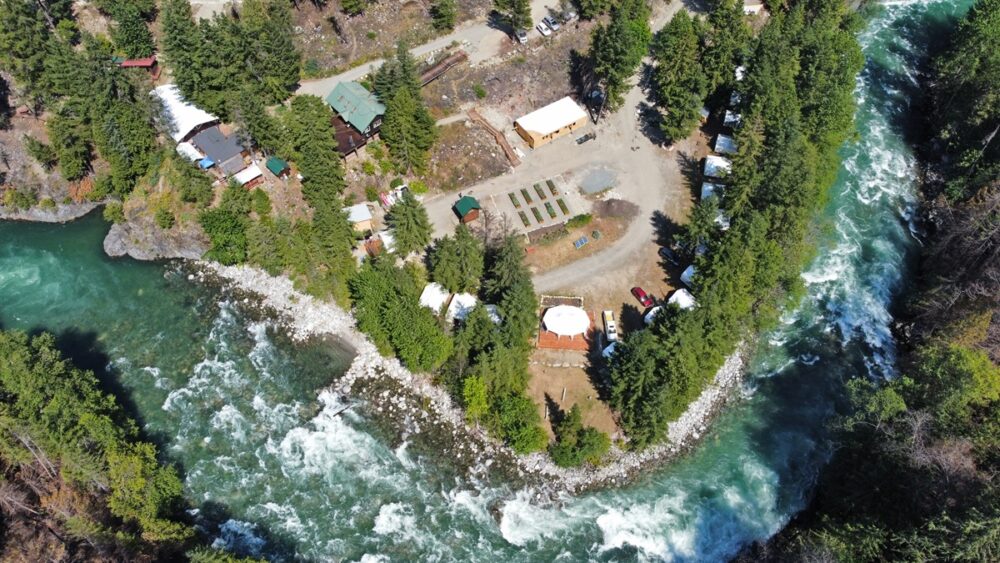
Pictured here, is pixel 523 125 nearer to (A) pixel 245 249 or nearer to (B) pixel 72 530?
(A) pixel 245 249

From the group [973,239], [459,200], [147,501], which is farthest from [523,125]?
[147,501]

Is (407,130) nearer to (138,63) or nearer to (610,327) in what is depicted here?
(610,327)

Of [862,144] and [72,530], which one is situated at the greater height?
[862,144]

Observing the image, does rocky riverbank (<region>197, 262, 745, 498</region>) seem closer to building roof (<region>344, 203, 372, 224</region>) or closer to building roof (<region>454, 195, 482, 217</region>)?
building roof (<region>344, 203, 372, 224</region>)

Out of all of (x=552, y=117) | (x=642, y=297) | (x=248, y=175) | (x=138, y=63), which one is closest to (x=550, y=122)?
(x=552, y=117)

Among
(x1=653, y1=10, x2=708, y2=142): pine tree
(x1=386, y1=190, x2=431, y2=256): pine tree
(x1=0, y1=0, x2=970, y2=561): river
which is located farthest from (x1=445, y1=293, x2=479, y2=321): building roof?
(x1=653, y1=10, x2=708, y2=142): pine tree
